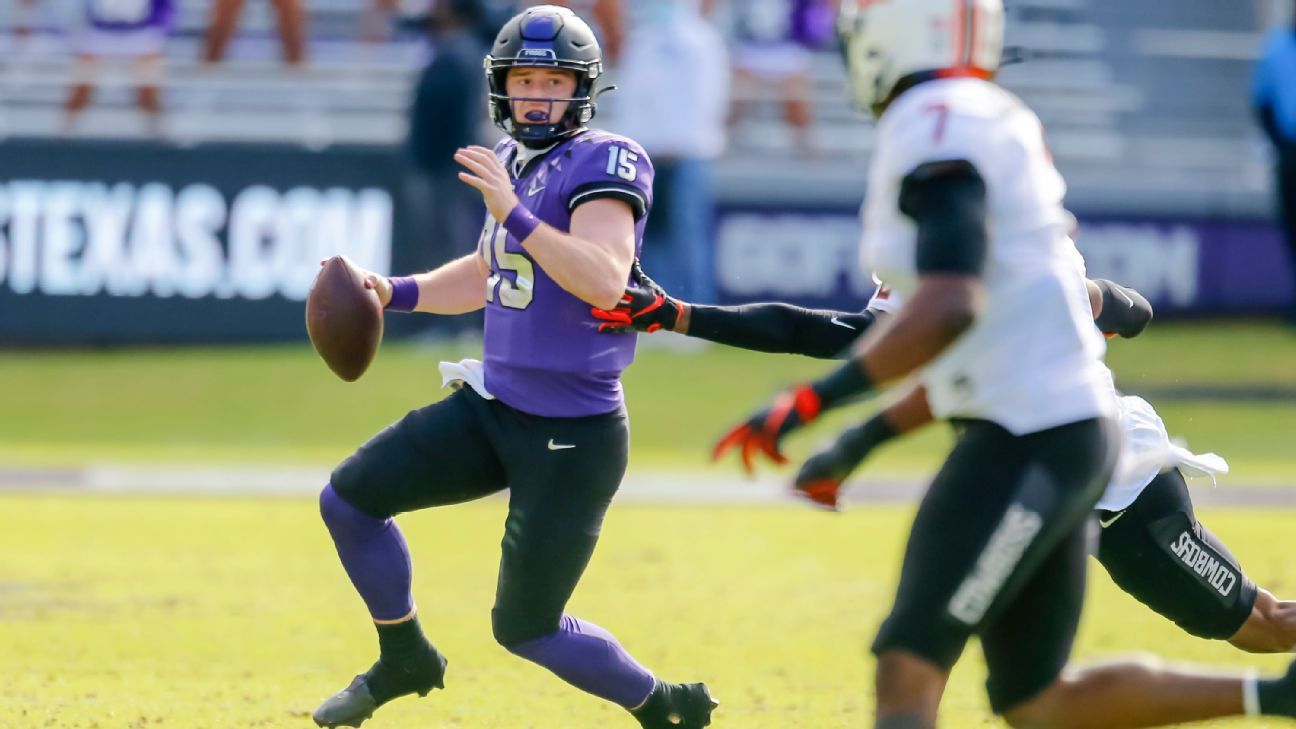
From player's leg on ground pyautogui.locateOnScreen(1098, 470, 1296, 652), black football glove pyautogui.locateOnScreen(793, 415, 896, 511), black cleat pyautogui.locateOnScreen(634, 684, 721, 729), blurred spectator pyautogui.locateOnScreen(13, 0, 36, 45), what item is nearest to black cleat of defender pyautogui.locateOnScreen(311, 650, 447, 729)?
black cleat pyautogui.locateOnScreen(634, 684, 721, 729)

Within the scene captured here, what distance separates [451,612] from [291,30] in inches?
393

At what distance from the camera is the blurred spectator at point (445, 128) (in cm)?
1412

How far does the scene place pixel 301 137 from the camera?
15.5 metres

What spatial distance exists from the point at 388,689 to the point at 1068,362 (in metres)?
2.16

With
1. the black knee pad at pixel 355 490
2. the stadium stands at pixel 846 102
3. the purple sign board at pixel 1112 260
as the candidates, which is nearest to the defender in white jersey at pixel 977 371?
the black knee pad at pixel 355 490

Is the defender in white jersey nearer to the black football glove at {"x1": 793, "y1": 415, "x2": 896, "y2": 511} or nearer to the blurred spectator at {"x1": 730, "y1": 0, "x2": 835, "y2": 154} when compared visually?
the black football glove at {"x1": 793, "y1": 415, "x2": 896, "y2": 511}

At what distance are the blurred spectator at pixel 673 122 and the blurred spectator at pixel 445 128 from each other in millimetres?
1175

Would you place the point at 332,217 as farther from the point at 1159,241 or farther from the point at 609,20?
the point at 1159,241

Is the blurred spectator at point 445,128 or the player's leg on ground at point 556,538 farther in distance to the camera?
the blurred spectator at point 445,128

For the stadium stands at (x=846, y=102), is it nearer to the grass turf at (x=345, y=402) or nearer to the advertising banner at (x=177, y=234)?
the advertising banner at (x=177, y=234)

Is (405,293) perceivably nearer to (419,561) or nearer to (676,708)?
(676,708)

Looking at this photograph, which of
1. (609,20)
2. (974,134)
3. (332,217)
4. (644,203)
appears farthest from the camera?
(609,20)

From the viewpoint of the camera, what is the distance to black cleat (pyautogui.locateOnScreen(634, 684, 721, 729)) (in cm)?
527

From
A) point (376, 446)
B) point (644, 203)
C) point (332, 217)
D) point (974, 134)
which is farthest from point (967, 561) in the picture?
point (332, 217)
